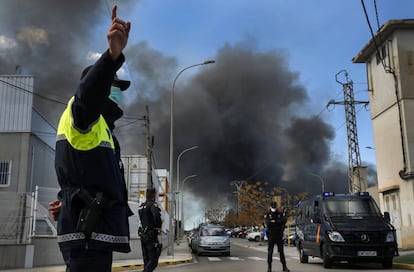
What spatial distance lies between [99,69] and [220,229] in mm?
24026

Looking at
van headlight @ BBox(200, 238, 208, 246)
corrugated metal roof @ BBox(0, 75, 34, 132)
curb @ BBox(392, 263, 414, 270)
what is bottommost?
curb @ BBox(392, 263, 414, 270)

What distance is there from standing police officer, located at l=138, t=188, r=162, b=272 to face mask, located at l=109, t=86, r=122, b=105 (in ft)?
18.5

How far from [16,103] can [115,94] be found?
21.4m

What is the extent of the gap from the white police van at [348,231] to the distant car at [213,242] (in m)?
9.69

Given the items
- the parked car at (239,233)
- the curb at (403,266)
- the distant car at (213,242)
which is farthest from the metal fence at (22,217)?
the parked car at (239,233)

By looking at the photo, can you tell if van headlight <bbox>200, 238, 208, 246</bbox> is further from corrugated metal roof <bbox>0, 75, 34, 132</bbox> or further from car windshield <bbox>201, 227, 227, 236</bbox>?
corrugated metal roof <bbox>0, 75, 34, 132</bbox>

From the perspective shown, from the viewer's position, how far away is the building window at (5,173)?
2175 centimetres

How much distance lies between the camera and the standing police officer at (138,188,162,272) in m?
8.44

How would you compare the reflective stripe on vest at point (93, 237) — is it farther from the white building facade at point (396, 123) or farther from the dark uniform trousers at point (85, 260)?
the white building facade at point (396, 123)

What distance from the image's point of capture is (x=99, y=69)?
2295 millimetres

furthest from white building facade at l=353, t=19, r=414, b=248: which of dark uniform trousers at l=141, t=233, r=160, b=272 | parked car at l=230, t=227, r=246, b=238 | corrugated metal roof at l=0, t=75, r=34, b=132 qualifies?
parked car at l=230, t=227, r=246, b=238

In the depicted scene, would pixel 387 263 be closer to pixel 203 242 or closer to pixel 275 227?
pixel 275 227

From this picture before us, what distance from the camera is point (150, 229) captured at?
28.8ft

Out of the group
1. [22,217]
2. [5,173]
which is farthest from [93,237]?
[5,173]
